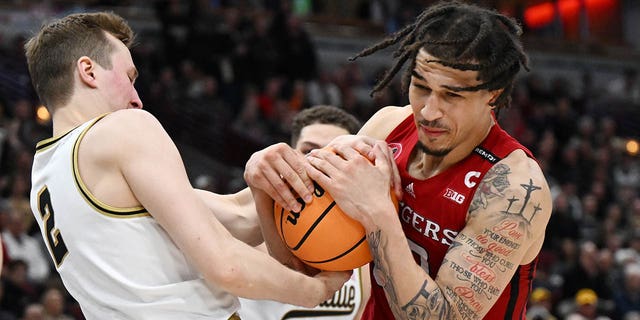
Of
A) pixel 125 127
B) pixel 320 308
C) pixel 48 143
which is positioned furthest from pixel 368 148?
pixel 320 308

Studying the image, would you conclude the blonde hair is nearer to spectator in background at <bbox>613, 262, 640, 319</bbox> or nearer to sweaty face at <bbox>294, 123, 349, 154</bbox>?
sweaty face at <bbox>294, 123, 349, 154</bbox>

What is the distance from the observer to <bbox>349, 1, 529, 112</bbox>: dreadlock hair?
11.9 ft

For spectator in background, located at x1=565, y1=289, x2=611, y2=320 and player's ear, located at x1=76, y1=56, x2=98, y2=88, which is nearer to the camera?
player's ear, located at x1=76, y1=56, x2=98, y2=88

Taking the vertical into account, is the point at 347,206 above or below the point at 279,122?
above

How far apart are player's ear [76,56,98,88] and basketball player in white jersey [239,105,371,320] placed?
5.24 feet

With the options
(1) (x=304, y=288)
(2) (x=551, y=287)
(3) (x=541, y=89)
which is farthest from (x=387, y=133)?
(3) (x=541, y=89)

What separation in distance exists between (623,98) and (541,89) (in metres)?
2.92

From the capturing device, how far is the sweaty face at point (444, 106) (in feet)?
11.8

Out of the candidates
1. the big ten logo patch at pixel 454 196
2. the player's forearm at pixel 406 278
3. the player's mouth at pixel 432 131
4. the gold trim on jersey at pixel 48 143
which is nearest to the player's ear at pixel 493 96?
the player's mouth at pixel 432 131

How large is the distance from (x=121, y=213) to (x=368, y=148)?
3.24 feet

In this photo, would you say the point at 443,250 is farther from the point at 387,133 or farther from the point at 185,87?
the point at 185,87

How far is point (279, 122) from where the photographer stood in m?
14.0

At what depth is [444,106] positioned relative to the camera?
362 cm

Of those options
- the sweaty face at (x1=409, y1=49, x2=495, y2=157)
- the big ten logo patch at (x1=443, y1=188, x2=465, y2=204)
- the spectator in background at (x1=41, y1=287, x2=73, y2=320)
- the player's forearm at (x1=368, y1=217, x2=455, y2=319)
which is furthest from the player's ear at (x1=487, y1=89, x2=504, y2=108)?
the spectator in background at (x1=41, y1=287, x2=73, y2=320)
